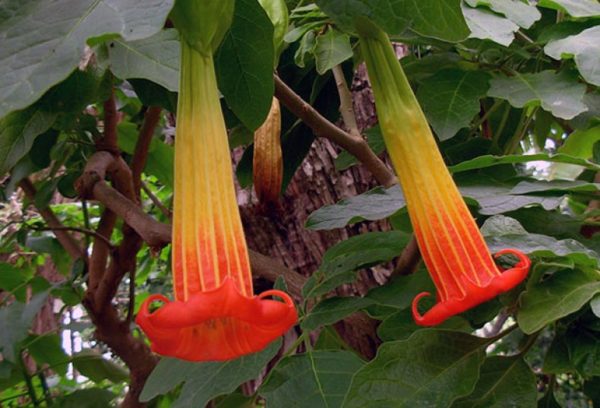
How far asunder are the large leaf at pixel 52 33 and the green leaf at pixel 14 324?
939 millimetres

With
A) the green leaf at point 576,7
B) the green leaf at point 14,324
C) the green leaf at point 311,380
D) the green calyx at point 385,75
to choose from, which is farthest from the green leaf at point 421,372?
the green leaf at point 14,324

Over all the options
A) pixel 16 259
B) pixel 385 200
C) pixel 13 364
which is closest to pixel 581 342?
pixel 385 200

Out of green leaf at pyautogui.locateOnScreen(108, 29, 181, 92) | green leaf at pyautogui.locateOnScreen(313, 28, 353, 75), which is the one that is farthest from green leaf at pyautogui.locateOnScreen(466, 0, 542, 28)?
green leaf at pyautogui.locateOnScreen(108, 29, 181, 92)

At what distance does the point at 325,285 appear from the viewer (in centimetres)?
85

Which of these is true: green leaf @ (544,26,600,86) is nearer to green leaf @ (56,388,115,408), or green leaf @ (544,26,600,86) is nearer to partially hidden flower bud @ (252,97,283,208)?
partially hidden flower bud @ (252,97,283,208)

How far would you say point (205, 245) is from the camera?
1.74 feet

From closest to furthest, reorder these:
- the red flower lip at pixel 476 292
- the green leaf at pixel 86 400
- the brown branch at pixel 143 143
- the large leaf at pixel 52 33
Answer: the large leaf at pixel 52 33, the red flower lip at pixel 476 292, the brown branch at pixel 143 143, the green leaf at pixel 86 400

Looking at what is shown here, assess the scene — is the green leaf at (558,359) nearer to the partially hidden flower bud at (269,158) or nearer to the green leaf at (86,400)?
Result: the partially hidden flower bud at (269,158)

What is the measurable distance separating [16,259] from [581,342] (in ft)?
5.91

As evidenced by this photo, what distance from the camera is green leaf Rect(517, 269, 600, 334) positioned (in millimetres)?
641

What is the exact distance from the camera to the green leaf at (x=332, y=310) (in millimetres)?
807

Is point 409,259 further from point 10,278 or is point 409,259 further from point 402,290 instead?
point 10,278

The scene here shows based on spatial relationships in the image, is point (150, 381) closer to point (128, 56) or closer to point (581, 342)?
point (128, 56)

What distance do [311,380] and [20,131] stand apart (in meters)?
0.47
